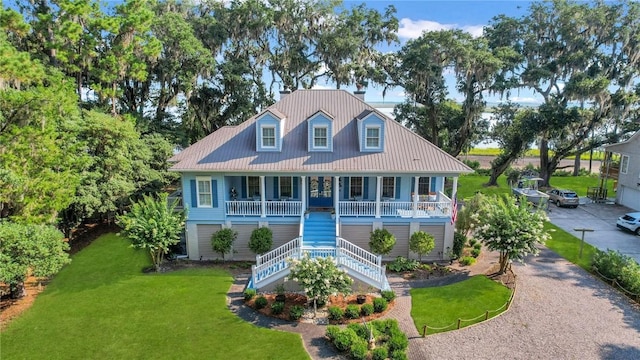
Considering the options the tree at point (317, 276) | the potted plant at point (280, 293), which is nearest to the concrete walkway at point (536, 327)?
the potted plant at point (280, 293)

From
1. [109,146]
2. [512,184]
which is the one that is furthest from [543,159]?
[109,146]

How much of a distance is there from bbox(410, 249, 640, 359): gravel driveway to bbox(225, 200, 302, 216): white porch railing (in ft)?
30.6

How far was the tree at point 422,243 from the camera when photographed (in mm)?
19188

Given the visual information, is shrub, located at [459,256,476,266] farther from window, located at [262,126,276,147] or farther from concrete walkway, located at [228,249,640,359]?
window, located at [262,126,276,147]

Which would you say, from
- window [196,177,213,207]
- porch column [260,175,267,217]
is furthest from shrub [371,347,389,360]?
→ window [196,177,213,207]

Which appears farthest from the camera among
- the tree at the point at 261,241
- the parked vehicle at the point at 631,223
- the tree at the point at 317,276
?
the parked vehicle at the point at 631,223

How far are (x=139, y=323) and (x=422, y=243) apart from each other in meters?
13.3

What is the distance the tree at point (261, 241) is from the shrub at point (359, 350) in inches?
328

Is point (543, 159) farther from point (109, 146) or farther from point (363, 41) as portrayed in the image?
point (109, 146)

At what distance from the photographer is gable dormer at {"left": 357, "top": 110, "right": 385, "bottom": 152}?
20.0 meters

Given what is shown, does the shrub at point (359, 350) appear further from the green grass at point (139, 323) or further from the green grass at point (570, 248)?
the green grass at point (570, 248)

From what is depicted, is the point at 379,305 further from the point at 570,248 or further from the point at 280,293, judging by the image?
the point at 570,248

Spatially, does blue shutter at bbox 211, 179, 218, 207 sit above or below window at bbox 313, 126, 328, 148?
below

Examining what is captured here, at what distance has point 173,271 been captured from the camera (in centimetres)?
1905
